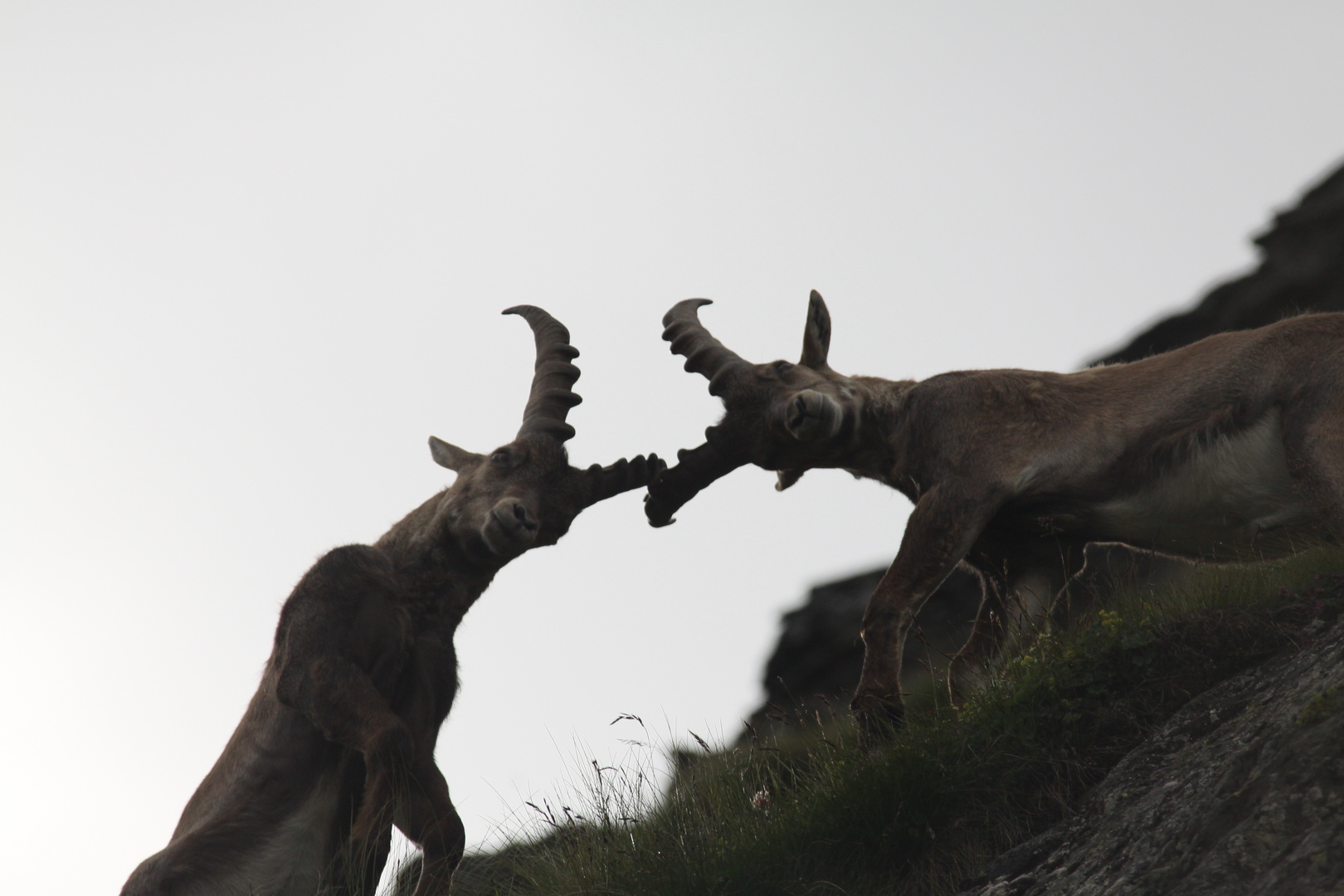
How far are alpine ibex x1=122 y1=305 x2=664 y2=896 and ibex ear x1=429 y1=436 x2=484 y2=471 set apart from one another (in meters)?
0.64

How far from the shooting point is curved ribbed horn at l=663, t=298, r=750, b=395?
9094mm

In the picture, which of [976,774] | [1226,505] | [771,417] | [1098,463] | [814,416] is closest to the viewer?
[976,774]

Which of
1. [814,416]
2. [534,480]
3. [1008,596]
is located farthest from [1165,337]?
[534,480]

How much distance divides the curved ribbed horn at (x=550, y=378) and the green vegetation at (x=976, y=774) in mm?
3064

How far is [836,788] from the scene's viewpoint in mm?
6160

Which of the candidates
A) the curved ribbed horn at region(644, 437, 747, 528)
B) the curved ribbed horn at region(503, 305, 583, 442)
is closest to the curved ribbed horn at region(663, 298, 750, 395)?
the curved ribbed horn at region(644, 437, 747, 528)

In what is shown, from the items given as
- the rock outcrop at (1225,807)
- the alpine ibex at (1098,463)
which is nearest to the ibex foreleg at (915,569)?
the alpine ibex at (1098,463)

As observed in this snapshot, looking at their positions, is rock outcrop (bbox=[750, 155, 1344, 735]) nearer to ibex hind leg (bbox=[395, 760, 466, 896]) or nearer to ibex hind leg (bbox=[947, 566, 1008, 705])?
ibex hind leg (bbox=[947, 566, 1008, 705])

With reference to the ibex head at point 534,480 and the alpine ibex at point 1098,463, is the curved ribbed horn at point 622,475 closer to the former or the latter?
the ibex head at point 534,480

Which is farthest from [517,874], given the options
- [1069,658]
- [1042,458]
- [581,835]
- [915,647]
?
[915,647]

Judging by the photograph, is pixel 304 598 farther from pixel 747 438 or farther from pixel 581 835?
pixel 747 438

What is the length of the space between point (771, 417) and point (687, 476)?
77 cm

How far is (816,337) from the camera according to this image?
30.3 ft

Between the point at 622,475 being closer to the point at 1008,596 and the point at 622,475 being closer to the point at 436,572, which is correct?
the point at 436,572
